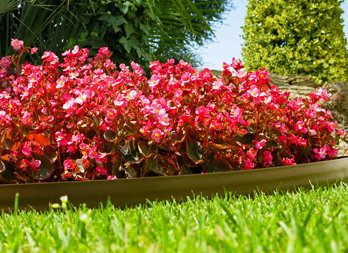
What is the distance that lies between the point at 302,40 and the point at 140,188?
5263mm

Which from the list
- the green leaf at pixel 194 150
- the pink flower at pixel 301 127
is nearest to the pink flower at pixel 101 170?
Result: the green leaf at pixel 194 150

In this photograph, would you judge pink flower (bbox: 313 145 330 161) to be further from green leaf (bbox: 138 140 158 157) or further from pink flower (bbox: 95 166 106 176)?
pink flower (bbox: 95 166 106 176)

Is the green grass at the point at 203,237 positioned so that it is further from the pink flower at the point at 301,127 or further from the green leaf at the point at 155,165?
the pink flower at the point at 301,127

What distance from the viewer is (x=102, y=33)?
4.45 m

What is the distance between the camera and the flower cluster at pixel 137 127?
222 cm

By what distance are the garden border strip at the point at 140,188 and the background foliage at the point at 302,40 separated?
4.47m

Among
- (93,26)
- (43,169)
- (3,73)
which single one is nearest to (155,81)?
(43,169)

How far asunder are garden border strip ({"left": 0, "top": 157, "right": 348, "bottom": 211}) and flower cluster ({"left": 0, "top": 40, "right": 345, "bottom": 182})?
0.46 feet

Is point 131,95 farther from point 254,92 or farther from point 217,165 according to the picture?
point 254,92

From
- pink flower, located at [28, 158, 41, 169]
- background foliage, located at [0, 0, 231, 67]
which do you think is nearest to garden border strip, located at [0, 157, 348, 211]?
pink flower, located at [28, 158, 41, 169]

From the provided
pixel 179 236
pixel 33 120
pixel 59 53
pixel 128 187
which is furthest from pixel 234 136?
pixel 59 53

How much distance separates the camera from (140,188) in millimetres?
2084

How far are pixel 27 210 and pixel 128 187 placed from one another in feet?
1.81

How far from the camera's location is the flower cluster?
222cm
